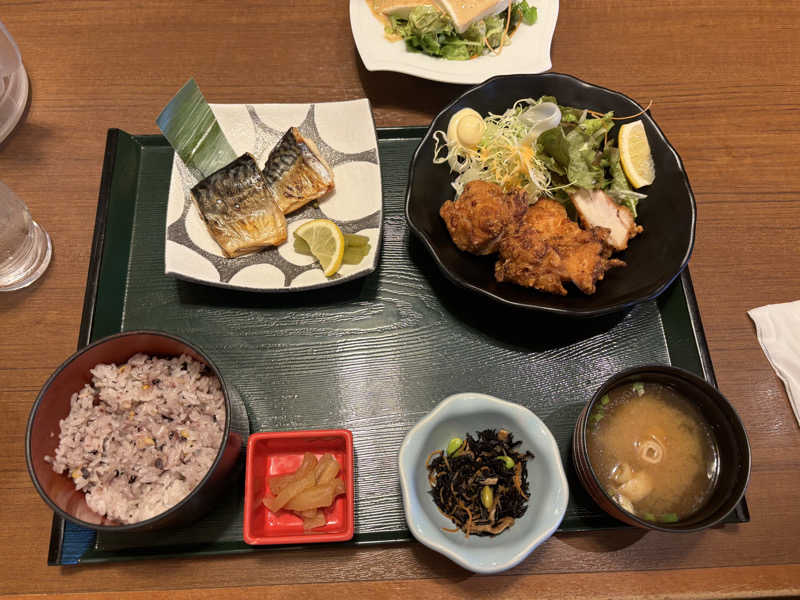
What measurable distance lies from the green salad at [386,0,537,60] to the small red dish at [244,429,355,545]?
1.58m

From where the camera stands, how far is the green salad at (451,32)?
2111 millimetres

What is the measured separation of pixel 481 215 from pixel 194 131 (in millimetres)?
1145

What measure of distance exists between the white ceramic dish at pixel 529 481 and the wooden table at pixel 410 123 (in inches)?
8.8

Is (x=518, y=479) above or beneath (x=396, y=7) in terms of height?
beneath

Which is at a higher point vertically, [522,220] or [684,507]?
[522,220]

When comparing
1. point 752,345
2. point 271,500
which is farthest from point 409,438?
point 752,345

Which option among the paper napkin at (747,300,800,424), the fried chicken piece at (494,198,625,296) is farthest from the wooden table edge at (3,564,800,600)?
the fried chicken piece at (494,198,625,296)

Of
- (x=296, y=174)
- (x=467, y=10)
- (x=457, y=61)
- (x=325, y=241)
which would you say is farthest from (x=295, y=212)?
(x=467, y=10)

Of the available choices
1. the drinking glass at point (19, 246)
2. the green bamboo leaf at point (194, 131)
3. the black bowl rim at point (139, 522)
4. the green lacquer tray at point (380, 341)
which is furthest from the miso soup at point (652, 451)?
the drinking glass at point (19, 246)

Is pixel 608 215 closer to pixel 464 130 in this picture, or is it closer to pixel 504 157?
pixel 504 157

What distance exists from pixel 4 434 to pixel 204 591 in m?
0.87

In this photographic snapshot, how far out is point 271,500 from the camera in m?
1.55

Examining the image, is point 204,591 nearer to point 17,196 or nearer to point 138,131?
point 17,196

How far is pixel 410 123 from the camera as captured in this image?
2.16 meters
